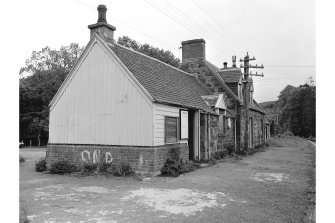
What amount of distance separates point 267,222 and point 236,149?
15741 millimetres

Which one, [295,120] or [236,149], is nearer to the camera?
[236,149]

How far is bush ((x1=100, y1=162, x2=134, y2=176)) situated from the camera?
38.1 ft

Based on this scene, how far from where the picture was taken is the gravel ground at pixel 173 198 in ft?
20.6

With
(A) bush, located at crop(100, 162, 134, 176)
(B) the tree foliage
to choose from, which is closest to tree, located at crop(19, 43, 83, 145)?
(A) bush, located at crop(100, 162, 134, 176)

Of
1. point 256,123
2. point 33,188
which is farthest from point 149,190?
point 256,123

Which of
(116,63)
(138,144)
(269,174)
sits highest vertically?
(116,63)

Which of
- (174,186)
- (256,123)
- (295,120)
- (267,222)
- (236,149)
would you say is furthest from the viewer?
(295,120)

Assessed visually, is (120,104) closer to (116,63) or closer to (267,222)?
(116,63)

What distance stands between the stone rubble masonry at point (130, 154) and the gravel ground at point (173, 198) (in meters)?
0.84

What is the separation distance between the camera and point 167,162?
1217 cm

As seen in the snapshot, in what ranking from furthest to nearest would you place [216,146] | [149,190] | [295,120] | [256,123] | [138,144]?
[295,120] → [256,123] → [216,146] → [138,144] → [149,190]

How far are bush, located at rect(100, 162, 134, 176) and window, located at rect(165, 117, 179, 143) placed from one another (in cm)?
204

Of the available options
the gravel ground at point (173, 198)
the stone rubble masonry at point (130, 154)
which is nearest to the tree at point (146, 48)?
the stone rubble masonry at point (130, 154)

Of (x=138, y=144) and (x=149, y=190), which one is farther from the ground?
(x=138, y=144)
